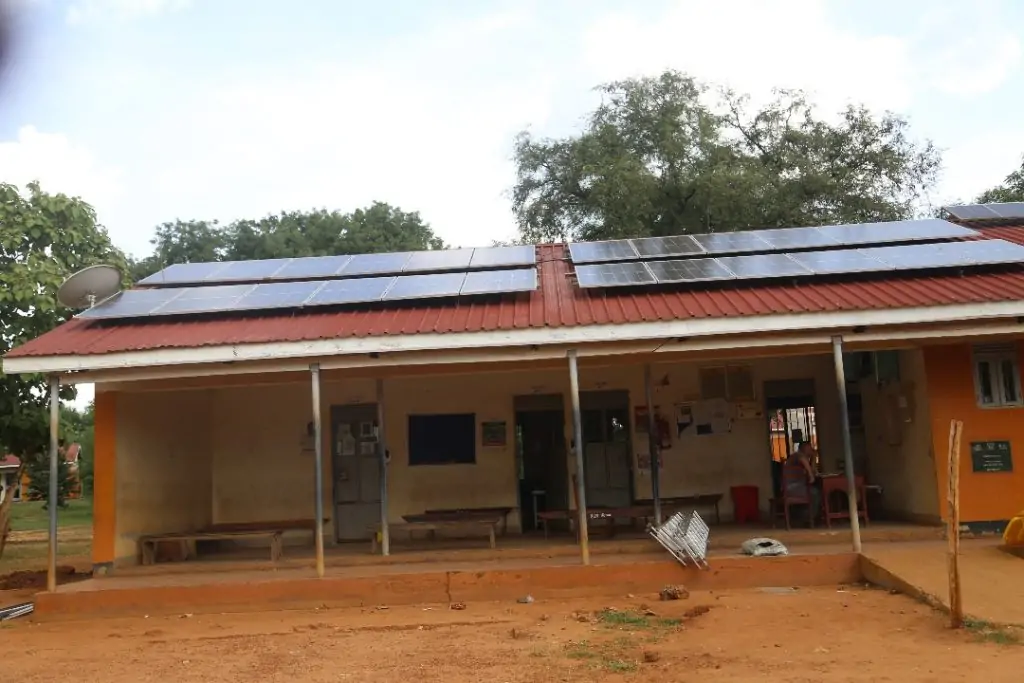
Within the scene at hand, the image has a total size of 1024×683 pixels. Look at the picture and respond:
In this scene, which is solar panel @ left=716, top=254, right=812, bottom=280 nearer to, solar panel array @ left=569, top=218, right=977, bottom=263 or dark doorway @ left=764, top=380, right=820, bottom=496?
solar panel array @ left=569, top=218, right=977, bottom=263

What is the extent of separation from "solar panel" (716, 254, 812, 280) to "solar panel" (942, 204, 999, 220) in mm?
4762

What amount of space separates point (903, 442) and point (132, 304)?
10.3m

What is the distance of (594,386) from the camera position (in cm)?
1267

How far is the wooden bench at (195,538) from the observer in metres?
10.3

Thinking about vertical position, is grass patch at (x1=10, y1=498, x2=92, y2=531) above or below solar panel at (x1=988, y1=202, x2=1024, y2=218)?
below

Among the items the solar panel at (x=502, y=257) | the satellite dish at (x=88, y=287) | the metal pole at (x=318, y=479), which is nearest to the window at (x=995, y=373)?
the solar panel at (x=502, y=257)

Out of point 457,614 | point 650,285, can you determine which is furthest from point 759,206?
point 457,614

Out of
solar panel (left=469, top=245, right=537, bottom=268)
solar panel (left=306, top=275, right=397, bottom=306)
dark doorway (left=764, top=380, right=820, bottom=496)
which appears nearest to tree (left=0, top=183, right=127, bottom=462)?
solar panel (left=306, top=275, right=397, bottom=306)

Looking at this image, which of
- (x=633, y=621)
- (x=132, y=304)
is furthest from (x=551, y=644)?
(x=132, y=304)

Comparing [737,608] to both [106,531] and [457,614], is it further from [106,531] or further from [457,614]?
[106,531]

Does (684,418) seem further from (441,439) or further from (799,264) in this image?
(441,439)

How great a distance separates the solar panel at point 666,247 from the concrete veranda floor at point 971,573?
460 cm

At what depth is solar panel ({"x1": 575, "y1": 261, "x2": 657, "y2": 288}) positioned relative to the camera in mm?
10203

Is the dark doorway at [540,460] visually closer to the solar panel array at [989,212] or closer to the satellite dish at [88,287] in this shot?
the satellite dish at [88,287]
